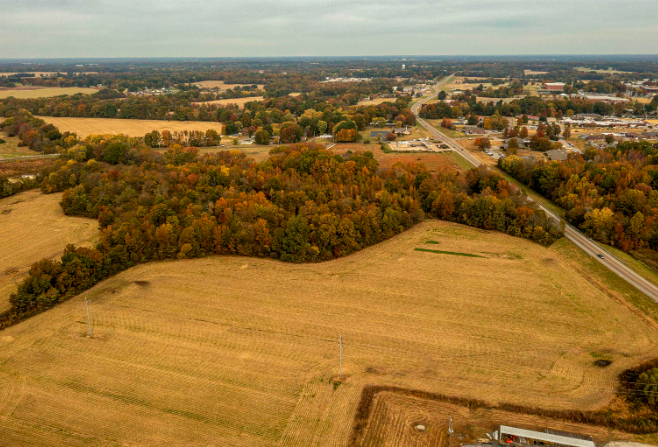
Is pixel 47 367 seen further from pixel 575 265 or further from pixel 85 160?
pixel 85 160

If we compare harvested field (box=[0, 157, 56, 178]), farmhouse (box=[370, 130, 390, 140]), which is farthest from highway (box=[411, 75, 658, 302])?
harvested field (box=[0, 157, 56, 178])

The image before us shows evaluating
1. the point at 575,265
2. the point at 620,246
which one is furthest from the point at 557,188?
the point at 575,265

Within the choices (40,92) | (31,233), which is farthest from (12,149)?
(40,92)

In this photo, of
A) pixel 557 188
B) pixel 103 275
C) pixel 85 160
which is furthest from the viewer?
pixel 85 160

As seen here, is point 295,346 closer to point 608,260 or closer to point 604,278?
point 604,278

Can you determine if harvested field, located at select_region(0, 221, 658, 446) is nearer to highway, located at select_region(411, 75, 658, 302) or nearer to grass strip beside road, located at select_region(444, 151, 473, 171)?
highway, located at select_region(411, 75, 658, 302)

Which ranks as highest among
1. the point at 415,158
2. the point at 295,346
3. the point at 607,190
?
the point at 415,158
